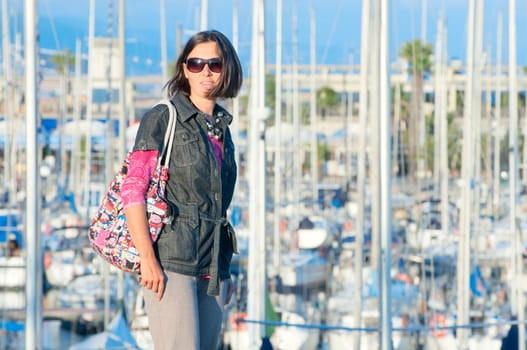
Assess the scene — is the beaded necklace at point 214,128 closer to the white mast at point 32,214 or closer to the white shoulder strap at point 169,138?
the white shoulder strap at point 169,138

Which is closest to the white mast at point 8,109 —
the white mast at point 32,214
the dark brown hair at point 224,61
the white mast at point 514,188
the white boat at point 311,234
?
the white mast at point 32,214

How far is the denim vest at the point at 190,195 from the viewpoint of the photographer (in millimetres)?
3105

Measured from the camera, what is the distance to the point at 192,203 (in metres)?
3.15

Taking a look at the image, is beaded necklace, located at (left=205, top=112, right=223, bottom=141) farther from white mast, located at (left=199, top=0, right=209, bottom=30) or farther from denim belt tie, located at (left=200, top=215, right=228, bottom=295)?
white mast, located at (left=199, top=0, right=209, bottom=30)

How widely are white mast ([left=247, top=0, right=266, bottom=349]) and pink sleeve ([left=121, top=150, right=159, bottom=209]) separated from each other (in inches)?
278

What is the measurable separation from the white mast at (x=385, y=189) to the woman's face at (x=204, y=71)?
3532mm

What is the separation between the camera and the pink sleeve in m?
3.04

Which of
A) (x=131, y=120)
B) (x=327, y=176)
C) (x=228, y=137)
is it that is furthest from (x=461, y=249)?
(x=327, y=176)

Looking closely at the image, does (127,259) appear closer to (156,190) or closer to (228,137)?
(156,190)

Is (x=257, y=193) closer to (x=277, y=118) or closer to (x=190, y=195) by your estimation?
(x=277, y=118)

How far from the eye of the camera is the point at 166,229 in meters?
3.10

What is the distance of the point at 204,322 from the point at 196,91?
69 centimetres

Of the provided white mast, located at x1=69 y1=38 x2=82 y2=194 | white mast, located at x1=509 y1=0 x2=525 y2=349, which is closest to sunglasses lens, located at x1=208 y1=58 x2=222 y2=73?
white mast, located at x1=509 y1=0 x2=525 y2=349

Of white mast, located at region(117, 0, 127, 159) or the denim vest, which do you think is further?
white mast, located at region(117, 0, 127, 159)
